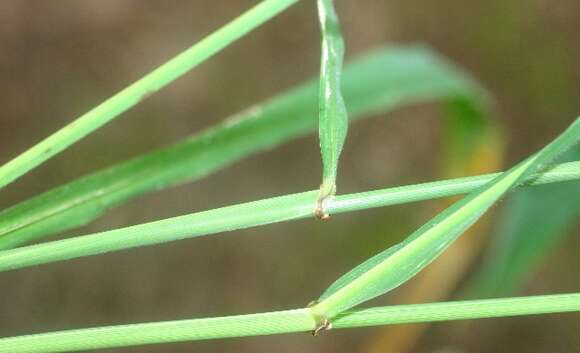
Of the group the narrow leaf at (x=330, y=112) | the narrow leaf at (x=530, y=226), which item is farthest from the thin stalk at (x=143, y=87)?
the narrow leaf at (x=530, y=226)

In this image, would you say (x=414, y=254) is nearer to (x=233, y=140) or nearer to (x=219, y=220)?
(x=219, y=220)

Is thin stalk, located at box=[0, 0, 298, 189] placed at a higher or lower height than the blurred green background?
lower

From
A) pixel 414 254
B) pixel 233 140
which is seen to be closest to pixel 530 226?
pixel 233 140

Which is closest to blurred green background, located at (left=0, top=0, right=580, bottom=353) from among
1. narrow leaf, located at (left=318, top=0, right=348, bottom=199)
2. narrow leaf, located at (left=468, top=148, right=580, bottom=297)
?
narrow leaf, located at (left=468, top=148, right=580, bottom=297)

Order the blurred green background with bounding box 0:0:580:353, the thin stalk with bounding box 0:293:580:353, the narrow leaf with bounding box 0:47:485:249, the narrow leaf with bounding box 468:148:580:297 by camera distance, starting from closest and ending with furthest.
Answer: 1. the thin stalk with bounding box 0:293:580:353
2. the narrow leaf with bounding box 0:47:485:249
3. the narrow leaf with bounding box 468:148:580:297
4. the blurred green background with bounding box 0:0:580:353

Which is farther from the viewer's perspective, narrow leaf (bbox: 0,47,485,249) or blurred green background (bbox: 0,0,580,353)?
blurred green background (bbox: 0,0,580,353)

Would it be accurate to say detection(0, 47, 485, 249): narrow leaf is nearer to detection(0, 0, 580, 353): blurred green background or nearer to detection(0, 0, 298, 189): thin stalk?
detection(0, 0, 298, 189): thin stalk

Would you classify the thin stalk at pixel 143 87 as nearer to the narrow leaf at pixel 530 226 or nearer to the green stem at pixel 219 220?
the green stem at pixel 219 220
